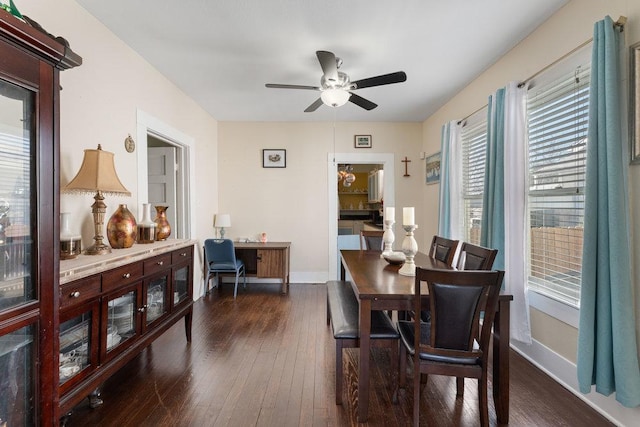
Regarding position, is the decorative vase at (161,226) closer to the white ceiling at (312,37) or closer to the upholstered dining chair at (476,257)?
the white ceiling at (312,37)

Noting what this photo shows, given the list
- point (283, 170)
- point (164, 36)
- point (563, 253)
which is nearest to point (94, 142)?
point (164, 36)

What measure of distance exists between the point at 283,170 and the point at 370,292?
3.43 metres

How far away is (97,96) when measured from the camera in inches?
86.2

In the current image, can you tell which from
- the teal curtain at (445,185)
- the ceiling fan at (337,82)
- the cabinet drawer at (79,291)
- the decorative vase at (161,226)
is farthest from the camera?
the teal curtain at (445,185)

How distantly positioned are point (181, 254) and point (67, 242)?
91 cm

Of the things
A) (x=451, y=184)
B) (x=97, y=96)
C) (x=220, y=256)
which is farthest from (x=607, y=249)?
(x=220, y=256)

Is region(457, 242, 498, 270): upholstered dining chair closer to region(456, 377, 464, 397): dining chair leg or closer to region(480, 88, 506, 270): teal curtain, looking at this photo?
region(480, 88, 506, 270): teal curtain

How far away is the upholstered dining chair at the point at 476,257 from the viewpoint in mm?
1892

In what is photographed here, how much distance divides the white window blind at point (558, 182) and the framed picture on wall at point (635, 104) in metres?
0.32

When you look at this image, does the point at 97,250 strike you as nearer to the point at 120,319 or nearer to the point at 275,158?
the point at 120,319

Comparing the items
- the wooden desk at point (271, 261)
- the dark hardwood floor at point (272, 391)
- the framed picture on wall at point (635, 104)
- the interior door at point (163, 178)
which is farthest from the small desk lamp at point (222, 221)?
the framed picture on wall at point (635, 104)

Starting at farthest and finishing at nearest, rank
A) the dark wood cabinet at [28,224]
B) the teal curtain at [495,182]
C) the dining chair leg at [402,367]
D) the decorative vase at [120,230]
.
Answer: the teal curtain at [495,182]
the decorative vase at [120,230]
the dining chair leg at [402,367]
the dark wood cabinet at [28,224]

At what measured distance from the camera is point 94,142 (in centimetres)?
216

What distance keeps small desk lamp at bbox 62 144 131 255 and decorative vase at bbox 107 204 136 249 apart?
141 mm
